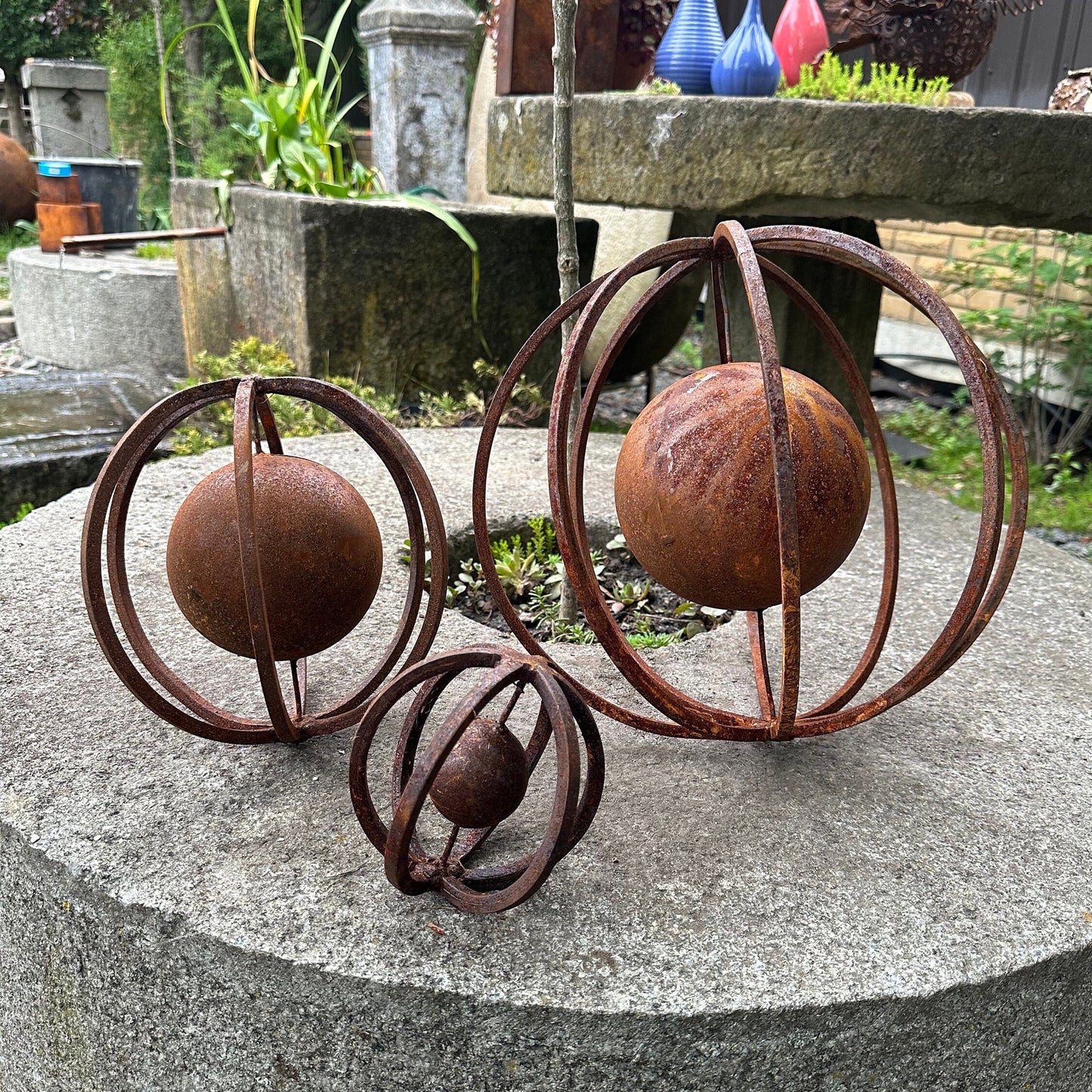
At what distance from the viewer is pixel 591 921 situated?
4.03 feet

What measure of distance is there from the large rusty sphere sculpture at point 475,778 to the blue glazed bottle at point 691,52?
2.55 m

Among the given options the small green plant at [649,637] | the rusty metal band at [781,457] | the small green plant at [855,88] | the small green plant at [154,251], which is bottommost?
the small green plant at [649,637]

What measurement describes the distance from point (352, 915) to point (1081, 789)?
1.09 metres

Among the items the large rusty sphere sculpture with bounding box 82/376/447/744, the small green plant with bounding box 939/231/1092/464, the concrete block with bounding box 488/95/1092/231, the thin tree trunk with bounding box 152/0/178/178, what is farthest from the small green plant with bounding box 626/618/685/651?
the thin tree trunk with bounding box 152/0/178/178

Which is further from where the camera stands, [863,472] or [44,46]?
[44,46]

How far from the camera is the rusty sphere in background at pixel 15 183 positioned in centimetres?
959

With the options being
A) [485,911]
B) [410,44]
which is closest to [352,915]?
[485,911]

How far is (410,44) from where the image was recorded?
19.3ft

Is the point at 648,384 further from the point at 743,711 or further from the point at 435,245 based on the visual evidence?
the point at 743,711

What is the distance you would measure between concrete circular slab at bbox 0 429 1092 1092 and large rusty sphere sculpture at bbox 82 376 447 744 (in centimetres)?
13

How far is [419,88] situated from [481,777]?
5.68 meters

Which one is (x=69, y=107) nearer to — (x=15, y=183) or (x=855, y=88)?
(x=15, y=183)

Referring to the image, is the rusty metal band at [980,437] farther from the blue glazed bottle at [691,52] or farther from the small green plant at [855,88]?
the blue glazed bottle at [691,52]

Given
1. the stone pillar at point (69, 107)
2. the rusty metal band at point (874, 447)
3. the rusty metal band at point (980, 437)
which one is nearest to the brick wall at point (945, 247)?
the rusty metal band at point (874, 447)
